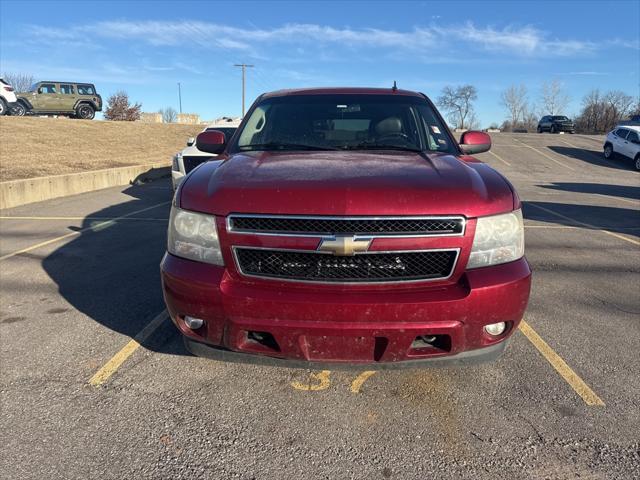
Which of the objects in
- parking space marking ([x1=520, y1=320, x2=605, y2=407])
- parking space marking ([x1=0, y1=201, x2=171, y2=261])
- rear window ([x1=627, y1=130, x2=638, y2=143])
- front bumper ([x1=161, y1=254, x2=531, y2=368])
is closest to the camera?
front bumper ([x1=161, y1=254, x2=531, y2=368])

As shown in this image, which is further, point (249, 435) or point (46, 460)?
point (249, 435)

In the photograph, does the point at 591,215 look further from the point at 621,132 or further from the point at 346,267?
the point at 621,132

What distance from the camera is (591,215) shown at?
9.32m

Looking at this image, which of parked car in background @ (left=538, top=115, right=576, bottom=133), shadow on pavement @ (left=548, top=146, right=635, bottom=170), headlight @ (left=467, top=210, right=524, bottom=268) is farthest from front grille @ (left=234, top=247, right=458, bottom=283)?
parked car in background @ (left=538, top=115, right=576, bottom=133)

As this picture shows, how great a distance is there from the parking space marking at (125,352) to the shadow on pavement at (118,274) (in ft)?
0.20

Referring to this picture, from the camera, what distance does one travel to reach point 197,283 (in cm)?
231

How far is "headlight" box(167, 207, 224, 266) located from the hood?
6cm

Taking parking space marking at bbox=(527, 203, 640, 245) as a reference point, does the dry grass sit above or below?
above

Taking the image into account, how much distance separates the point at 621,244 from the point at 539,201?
4693 mm

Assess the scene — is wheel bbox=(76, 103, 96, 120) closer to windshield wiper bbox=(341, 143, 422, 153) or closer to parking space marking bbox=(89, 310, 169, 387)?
parking space marking bbox=(89, 310, 169, 387)

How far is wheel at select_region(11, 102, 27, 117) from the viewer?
959 inches

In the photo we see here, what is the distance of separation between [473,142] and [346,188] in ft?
6.32

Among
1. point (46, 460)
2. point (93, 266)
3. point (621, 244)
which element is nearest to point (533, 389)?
point (46, 460)

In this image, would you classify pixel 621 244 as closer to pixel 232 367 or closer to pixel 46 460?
pixel 232 367
